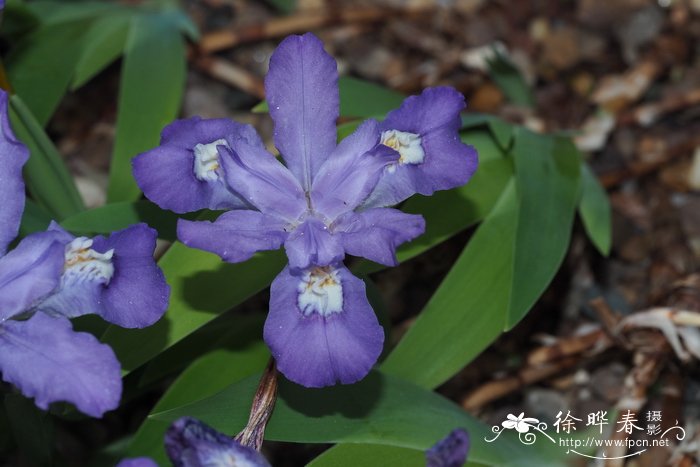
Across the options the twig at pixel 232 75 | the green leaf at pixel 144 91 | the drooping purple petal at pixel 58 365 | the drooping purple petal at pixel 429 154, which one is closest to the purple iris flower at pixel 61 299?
the drooping purple petal at pixel 58 365

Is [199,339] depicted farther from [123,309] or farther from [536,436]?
[536,436]

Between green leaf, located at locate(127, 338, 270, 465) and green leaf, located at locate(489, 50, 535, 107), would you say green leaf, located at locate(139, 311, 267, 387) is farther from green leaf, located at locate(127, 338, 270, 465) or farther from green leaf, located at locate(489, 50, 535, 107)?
green leaf, located at locate(489, 50, 535, 107)

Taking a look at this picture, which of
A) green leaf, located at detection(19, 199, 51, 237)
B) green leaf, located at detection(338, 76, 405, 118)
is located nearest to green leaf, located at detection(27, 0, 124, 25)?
green leaf, located at detection(19, 199, 51, 237)

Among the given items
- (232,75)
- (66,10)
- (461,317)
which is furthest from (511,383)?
(66,10)

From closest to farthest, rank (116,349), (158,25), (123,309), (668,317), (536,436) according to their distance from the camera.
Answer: (123,309) → (116,349) → (536,436) → (668,317) → (158,25)

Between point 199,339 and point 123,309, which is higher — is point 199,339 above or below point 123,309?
below

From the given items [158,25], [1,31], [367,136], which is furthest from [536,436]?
[1,31]
